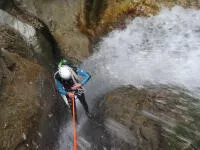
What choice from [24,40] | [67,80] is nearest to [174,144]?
[67,80]

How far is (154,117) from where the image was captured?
23.6ft

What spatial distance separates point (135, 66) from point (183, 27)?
2511 mm

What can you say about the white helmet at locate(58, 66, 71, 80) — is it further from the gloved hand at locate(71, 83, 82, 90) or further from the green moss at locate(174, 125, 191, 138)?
the green moss at locate(174, 125, 191, 138)

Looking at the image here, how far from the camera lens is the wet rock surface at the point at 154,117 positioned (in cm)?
665

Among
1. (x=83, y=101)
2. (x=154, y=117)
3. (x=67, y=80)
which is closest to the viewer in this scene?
(x=154, y=117)

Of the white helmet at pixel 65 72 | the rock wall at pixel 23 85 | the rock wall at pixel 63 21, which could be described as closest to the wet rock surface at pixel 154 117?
the white helmet at pixel 65 72

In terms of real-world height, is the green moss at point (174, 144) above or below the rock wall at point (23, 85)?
below

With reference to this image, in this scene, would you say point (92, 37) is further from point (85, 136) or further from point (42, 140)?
point (42, 140)

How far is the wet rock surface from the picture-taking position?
21.8 ft

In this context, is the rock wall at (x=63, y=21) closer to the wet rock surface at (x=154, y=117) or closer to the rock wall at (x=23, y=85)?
the rock wall at (x=23, y=85)

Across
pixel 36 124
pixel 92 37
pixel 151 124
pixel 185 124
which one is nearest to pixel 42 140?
pixel 36 124

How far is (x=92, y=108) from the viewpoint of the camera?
9.05m

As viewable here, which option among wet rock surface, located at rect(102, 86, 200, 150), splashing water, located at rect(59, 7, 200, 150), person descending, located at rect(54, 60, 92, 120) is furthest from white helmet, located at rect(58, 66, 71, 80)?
splashing water, located at rect(59, 7, 200, 150)

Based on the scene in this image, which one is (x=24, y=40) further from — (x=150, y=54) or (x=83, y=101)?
(x=150, y=54)
